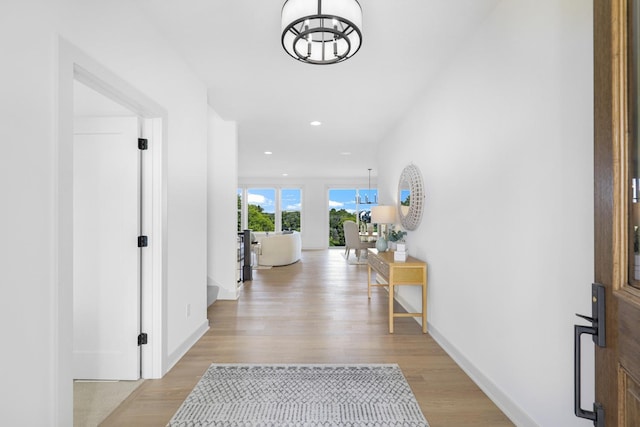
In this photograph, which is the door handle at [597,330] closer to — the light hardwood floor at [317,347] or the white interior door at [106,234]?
the light hardwood floor at [317,347]

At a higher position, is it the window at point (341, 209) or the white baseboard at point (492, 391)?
the window at point (341, 209)

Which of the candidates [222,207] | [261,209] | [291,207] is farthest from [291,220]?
[222,207]

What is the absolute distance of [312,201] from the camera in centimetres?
1117

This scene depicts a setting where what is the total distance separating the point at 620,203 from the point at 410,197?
→ 3.00 m

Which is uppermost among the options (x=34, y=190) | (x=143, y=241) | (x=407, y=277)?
(x=34, y=190)

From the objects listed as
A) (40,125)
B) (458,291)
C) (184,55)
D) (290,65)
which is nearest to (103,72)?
(40,125)

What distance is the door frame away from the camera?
1362 mm

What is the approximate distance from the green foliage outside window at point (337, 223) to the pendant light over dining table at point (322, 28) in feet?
30.7

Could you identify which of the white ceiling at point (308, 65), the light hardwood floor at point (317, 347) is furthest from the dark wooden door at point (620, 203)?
the white ceiling at point (308, 65)

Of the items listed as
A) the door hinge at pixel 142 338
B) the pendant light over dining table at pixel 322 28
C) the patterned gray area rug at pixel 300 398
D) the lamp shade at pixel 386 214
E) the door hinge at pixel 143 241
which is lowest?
the patterned gray area rug at pixel 300 398

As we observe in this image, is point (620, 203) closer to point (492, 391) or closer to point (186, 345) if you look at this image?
point (492, 391)

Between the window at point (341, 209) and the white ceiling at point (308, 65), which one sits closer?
the white ceiling at point (308, 65)

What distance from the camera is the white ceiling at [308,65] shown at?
2057 millimetres

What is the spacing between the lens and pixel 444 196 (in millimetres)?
2883
